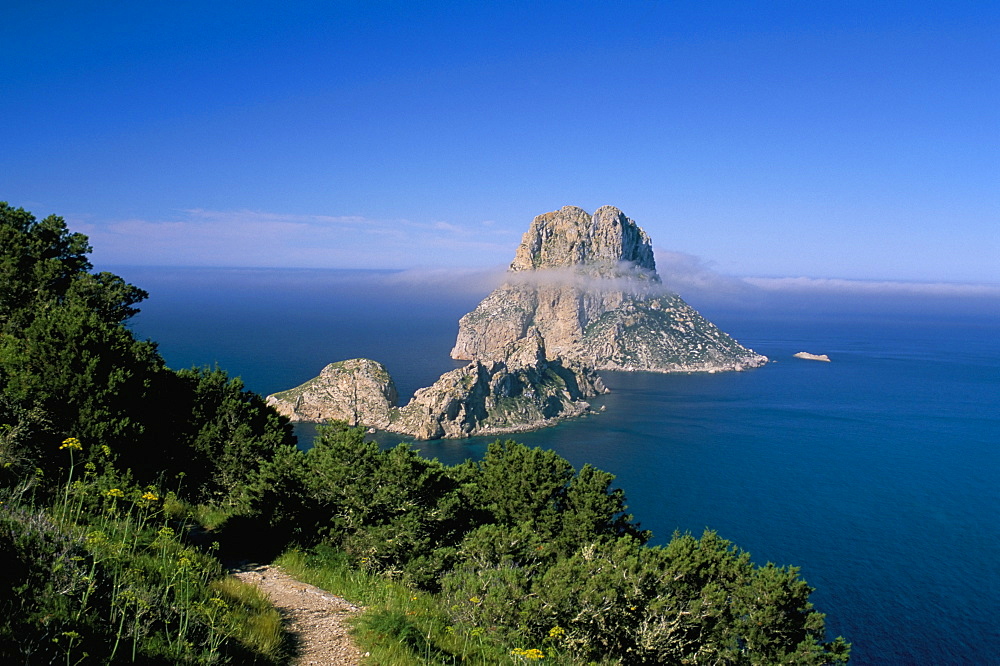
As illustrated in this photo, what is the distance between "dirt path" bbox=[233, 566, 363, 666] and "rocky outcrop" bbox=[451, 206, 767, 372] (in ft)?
498

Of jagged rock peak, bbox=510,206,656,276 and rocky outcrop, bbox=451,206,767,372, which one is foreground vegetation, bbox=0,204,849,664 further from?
jagged rock peak, bbox=510,206,656,276

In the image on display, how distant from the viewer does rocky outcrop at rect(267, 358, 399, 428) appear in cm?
9300

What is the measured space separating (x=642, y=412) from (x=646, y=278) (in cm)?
9282

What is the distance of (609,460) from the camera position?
79125 mm

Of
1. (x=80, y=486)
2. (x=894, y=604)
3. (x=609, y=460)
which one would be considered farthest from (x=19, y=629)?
(x=609, y=460)

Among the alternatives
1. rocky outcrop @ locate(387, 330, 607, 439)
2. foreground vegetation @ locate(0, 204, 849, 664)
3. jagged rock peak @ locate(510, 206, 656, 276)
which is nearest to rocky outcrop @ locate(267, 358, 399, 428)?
rocky outcrop @ locate(387, 330, 607, 439)

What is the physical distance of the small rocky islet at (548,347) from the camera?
94625 millimetres

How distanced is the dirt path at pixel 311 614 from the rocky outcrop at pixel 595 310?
15190 cm

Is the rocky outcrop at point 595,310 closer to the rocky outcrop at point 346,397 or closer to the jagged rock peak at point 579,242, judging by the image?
the jagged rock peak at point 579,242

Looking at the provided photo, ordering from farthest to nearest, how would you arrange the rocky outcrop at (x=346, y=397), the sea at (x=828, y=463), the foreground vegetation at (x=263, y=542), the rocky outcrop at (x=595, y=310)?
the rocky outcrop at (x=595, y=310) < the rocky outcrop at (x=346, y=397) < the sea at (x=828, y=463) < the foreground vegetation at (x=263, y=542)

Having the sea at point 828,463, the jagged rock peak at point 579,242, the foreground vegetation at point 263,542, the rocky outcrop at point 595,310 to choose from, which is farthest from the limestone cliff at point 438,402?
the jagged rock peak at point 579,242

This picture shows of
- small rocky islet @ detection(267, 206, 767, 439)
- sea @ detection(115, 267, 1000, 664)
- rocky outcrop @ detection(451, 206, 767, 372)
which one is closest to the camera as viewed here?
sea @ detection(115, 267, 1000, 664)

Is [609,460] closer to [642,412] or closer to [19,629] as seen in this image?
[642,412]

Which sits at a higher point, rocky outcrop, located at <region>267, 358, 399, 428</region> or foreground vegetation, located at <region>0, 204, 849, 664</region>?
foreground vegetation, located at <region>0, 204, 849, 664</region>
